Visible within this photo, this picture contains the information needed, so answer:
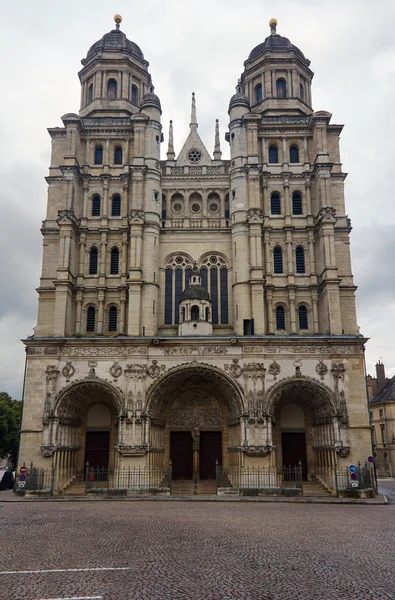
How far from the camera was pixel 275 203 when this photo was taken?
35625 mm

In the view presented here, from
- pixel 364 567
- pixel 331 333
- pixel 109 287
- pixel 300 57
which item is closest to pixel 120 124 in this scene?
pixel 109 287

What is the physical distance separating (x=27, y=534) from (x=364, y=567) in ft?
30.1

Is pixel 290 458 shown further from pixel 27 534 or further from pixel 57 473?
pixel 27 534

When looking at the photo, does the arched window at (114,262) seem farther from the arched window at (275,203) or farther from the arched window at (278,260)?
the arched window at (275,203)

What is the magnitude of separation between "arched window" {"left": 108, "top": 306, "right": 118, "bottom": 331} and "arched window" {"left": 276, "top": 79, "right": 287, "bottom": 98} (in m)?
20.9

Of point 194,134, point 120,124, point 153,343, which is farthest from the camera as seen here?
point 194,134

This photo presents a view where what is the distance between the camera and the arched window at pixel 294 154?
36.8m

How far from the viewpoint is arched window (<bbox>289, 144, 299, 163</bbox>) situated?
36.8 metres

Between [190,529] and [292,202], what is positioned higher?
[292,202]

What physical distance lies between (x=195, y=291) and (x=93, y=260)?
812 centimetres

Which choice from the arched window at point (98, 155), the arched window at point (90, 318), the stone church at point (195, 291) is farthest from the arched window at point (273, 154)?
the arched window at point (90, 318)

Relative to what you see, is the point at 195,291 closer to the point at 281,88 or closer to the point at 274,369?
the point at 274,369

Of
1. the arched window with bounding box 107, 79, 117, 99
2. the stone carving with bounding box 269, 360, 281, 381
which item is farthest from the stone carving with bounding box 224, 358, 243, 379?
the arched window with bounding box 107, 79, 117, 99

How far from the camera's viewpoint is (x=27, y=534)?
14195 mm
